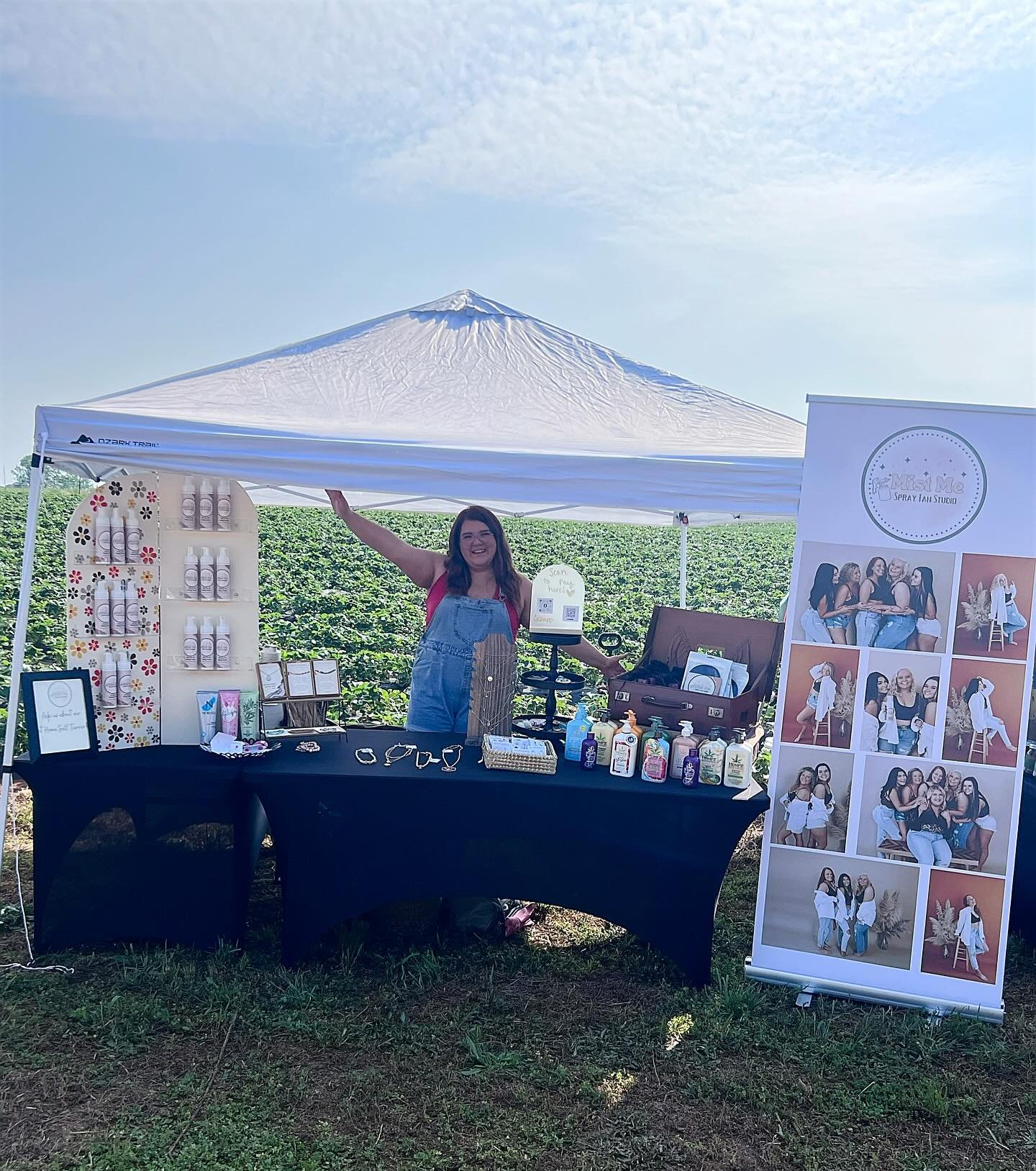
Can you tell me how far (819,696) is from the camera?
12.9ft

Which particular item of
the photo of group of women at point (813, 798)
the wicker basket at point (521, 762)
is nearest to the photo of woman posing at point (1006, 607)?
the photo of group of women at point (813, 798)

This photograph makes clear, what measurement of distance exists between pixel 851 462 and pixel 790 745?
120 centimetres

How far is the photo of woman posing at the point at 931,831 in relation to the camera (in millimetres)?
3859

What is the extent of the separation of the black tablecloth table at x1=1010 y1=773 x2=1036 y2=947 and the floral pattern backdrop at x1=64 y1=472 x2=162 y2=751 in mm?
3944

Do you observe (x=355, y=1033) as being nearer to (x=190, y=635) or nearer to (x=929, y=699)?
(x=190, y=635)

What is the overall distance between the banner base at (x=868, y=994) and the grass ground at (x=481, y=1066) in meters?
0.06

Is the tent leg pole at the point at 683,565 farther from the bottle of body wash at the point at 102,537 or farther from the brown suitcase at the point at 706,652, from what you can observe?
the bottle of body wash at the point at 102,537

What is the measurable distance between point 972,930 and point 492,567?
8.89 ft

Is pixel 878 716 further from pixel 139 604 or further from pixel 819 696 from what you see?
pixel 139 604

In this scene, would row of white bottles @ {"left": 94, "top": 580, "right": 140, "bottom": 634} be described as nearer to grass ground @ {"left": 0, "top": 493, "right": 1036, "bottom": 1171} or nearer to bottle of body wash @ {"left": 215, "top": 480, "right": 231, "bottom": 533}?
bottle of body wash @ {"left": 215, "top": 480, "right": 231, "bottom": 533}

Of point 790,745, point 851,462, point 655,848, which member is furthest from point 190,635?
point 851,462

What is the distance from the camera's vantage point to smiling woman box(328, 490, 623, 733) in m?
4.80

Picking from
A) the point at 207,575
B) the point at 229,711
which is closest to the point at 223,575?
the point at 207,575

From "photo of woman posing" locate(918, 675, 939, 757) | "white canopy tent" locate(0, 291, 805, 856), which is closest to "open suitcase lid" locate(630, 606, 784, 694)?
"white canopy tent" locate(0, 291, 805, 856)
